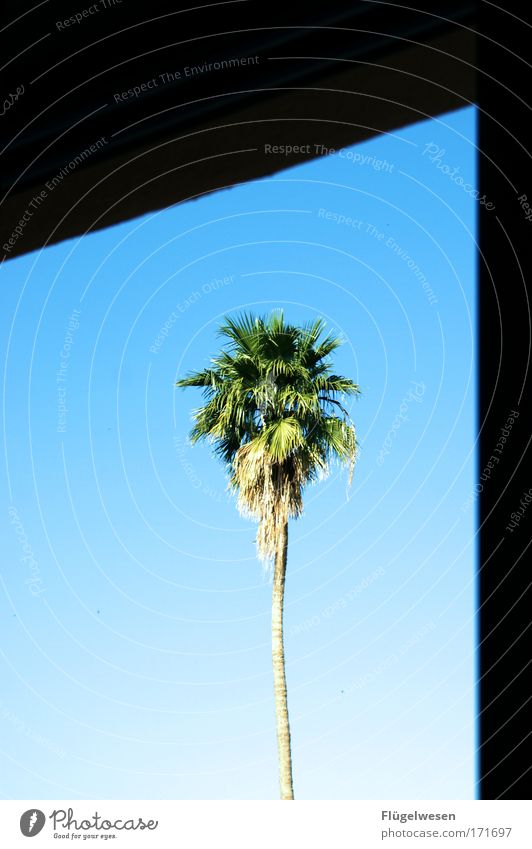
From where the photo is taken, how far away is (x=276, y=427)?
32.5 feet

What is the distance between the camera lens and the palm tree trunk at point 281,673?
9.42 metres

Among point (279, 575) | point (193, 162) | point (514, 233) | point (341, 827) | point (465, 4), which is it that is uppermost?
point (279, 575)

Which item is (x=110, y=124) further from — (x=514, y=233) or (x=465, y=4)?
(x=514, y=233)

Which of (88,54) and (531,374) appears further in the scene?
(88,54)

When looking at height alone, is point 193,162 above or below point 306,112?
above

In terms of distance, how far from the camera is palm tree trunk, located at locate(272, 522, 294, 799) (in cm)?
942

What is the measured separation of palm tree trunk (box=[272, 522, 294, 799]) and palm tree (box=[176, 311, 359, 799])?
0.01 metres

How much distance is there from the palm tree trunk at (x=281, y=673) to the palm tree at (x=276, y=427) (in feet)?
0.03

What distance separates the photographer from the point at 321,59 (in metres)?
2.09

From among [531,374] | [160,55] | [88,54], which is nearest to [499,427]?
[531,374]

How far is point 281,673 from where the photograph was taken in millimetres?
9836

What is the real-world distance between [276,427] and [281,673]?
250 cm

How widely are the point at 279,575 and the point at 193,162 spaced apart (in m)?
7.43

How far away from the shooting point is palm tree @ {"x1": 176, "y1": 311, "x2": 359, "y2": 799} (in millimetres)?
9781
